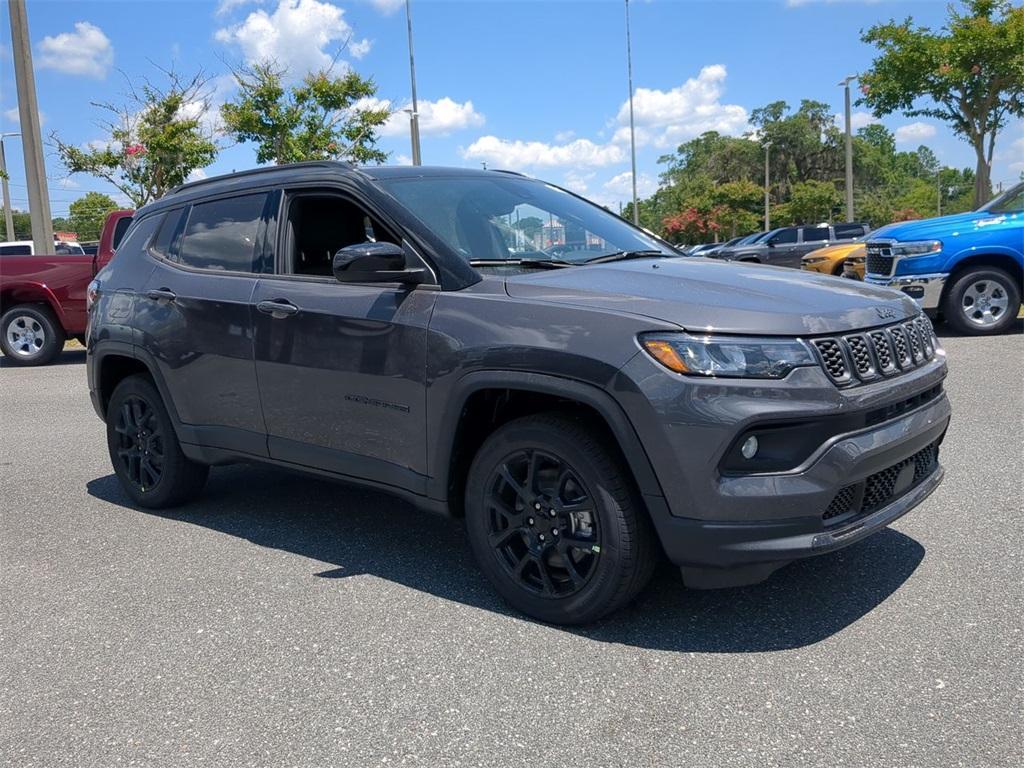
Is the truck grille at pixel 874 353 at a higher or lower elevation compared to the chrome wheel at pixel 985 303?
higher

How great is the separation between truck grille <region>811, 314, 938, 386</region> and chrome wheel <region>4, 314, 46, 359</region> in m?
12.0

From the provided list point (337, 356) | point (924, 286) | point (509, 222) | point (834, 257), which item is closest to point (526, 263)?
point (509, 222)

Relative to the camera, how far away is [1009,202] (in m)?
10.9

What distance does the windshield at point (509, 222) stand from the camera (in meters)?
4.05

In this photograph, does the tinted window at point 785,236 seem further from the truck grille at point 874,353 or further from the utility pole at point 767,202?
the utility pole at point 767,202

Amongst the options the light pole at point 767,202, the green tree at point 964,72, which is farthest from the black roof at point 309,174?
the light pole at point 767,202

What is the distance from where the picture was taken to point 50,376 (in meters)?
11.8

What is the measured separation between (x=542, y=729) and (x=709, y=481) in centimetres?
94

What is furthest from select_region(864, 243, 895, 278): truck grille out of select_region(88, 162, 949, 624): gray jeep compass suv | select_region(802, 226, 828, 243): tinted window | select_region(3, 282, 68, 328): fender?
select_region(802, 226, 828, 243): tinted window

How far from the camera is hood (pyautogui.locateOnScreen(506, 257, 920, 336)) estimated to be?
3127 millimetres

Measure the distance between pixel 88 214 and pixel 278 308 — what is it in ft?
283

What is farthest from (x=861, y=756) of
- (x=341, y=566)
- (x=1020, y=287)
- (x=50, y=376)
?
(x=50, y=376)

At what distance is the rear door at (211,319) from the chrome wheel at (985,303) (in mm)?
8969

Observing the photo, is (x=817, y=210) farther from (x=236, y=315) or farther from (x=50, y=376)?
(x=236, y=315)
